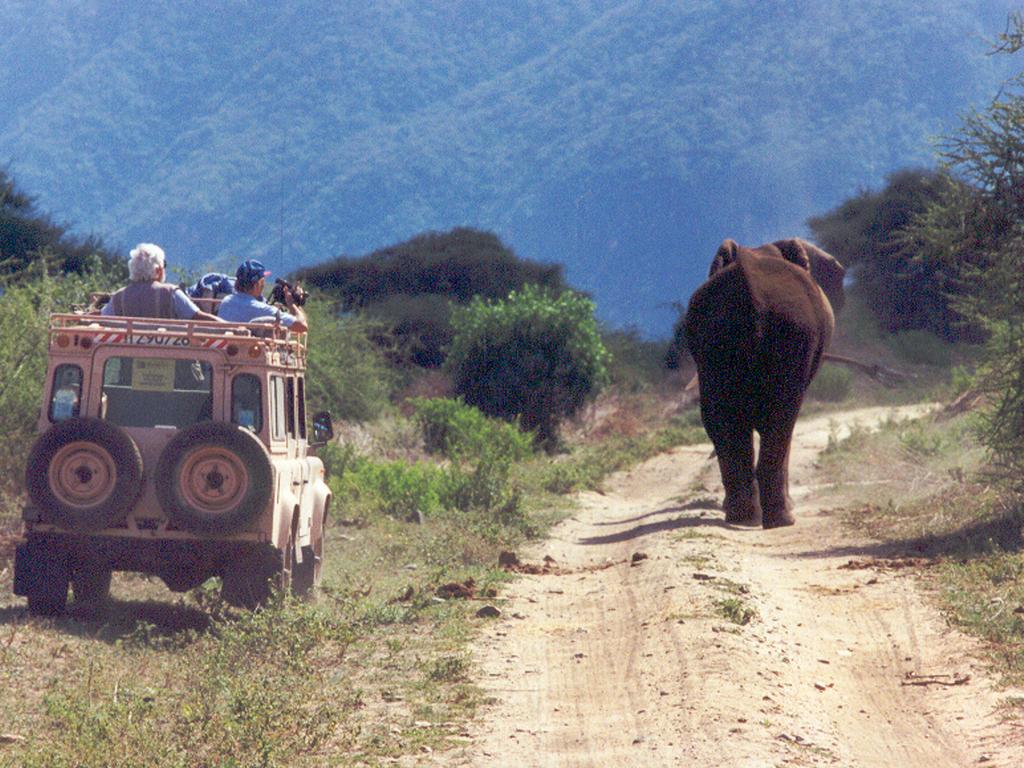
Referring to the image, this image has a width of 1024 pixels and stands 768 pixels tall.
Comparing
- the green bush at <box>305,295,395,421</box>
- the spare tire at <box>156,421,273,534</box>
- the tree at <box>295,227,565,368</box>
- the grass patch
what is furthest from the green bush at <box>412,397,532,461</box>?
the tree at <box>295,227,565,368</box>

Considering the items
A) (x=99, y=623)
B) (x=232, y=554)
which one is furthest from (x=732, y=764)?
(x=99, y=623)

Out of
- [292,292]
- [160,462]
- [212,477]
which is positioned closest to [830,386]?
[292,292]

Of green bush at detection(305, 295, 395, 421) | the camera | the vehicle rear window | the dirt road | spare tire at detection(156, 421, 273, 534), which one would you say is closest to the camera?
the dirt road

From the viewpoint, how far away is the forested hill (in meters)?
92.1

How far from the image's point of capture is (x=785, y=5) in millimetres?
117750

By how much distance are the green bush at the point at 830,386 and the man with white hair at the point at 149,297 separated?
2853 centimetres

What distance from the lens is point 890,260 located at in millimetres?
48219

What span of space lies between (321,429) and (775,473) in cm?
Result: 552

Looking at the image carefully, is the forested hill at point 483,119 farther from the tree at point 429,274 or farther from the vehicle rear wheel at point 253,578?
the vehicle rear wheel at point 253,578

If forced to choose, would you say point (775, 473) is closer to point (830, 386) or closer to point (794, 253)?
point (794, 253)

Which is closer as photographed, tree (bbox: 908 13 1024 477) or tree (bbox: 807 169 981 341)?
tree (bbox: 908 13 1024 477)

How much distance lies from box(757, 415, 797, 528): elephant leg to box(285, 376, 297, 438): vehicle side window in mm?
5797

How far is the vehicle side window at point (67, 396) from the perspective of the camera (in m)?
9.99

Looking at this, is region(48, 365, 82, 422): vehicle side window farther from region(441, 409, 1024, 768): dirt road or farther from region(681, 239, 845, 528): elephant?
region(681, 239, 845, 528): elephant
